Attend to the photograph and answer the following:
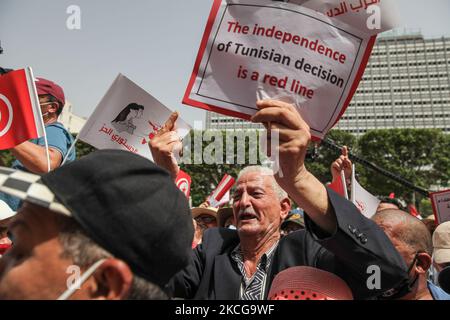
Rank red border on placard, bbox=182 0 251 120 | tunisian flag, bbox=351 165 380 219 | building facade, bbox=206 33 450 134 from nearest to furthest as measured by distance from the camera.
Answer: red border on placard, bbox=182 0 251 120 < tunisian flag, bbox=351 165 380 219 < building facade, bbox=206 33 450 134

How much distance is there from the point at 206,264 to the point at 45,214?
1.27 metres

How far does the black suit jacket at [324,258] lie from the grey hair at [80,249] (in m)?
0.38

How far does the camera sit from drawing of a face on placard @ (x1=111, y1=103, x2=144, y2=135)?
3.12m

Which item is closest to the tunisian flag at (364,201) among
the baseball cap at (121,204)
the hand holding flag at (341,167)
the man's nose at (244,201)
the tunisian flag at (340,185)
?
the hand holding flag at (341,167)

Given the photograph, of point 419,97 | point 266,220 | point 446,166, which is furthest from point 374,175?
point 419,97

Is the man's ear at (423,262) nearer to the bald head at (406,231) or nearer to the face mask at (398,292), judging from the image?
the bald head at (406,231)

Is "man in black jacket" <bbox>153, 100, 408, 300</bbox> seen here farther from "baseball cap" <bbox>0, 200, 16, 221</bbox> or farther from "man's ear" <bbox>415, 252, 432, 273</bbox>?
"baseball cap" <bbox>0, 200, 16, 221</bbox>

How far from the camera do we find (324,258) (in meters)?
1.59

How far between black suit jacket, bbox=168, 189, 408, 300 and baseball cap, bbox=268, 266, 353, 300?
8 cm

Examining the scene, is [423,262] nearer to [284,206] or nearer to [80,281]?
[284,206]

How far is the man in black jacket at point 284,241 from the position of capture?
134 cm

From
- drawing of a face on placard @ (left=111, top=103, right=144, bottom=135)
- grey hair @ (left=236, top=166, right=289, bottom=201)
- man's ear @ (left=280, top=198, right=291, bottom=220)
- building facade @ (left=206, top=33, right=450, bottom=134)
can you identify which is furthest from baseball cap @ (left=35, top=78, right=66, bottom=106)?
building facade @ (left=206, top=33, right=450, bottom=134)

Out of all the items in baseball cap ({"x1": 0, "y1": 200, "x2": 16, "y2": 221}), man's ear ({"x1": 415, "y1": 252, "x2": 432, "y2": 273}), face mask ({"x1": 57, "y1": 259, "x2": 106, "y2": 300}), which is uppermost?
face mask ({"x1": 57, "y1": 259, "x2": 106, "y2": 300})

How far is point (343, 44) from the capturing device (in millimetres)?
1769
